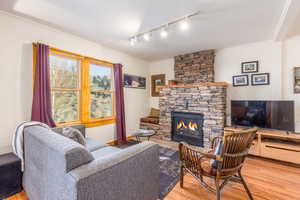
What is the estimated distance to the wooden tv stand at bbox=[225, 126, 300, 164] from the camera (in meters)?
2.49

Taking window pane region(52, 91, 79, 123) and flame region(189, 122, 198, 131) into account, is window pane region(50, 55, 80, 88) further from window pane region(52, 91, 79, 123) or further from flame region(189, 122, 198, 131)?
flame region(189, 122, 198, 131)

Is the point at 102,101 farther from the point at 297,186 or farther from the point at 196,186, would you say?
the point at 297,186

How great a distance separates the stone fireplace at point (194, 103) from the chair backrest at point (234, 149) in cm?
168

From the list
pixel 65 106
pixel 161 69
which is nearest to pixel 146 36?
pixel 161 69

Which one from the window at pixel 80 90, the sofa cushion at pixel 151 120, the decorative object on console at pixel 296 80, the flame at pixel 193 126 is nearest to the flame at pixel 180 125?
the flame at pixel 193 126

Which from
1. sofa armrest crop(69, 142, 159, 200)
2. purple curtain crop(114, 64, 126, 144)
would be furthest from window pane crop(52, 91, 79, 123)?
sofa armrest crop(69, 142, 159, 200)

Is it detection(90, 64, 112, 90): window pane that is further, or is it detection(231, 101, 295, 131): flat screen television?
detection(90, 64, 112, 90): window pane

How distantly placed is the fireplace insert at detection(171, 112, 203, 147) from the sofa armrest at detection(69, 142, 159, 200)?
230cm

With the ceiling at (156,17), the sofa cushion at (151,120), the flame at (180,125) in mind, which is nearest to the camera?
the ceiling at (156,17)

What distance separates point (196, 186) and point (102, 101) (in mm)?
2777

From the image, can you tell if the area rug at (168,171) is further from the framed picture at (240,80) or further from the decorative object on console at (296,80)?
the decorative object on console at (296,80)

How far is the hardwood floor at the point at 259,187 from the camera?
178cm

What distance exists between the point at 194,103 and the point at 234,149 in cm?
213

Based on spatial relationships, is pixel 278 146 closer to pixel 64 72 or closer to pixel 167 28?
pixel 167 28
